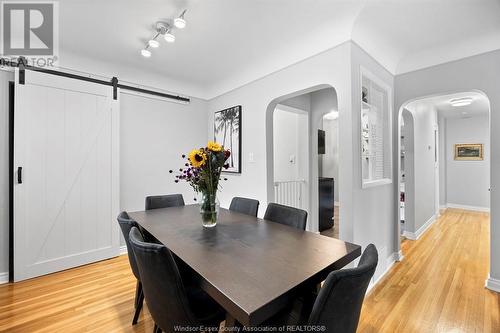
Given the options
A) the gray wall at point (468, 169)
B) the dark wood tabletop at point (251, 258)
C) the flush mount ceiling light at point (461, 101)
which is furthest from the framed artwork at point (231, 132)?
the gray wall at point (468, 169)

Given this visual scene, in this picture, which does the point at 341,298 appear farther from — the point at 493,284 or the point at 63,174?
the point at 63,174

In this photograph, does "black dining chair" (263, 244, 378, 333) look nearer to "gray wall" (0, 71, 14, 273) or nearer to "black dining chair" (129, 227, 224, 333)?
"black dining chair" (129, 227, 224, 333)

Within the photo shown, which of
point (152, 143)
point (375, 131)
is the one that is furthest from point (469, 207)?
point (152, 143)

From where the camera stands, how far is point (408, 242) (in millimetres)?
3637

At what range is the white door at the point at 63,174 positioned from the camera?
2.43 meters

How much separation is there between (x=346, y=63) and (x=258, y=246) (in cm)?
178

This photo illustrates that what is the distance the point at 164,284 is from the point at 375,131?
2.53 m

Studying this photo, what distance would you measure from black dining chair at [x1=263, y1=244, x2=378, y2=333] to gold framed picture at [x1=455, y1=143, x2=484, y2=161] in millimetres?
7172

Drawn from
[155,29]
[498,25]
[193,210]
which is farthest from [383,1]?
[193,210]

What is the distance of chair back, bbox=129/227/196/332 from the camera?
101 centimetres

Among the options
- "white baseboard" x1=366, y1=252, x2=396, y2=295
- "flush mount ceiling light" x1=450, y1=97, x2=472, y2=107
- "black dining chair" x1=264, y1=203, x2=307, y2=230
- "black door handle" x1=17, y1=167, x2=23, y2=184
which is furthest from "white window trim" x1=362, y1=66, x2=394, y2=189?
"black door handle" x1=17, y1=167, x2=23, y2=184

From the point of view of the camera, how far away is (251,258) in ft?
3.84

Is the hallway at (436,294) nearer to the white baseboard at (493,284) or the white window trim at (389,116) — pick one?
the white baseboard at (493,284)

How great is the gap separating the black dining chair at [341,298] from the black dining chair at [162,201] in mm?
2184
